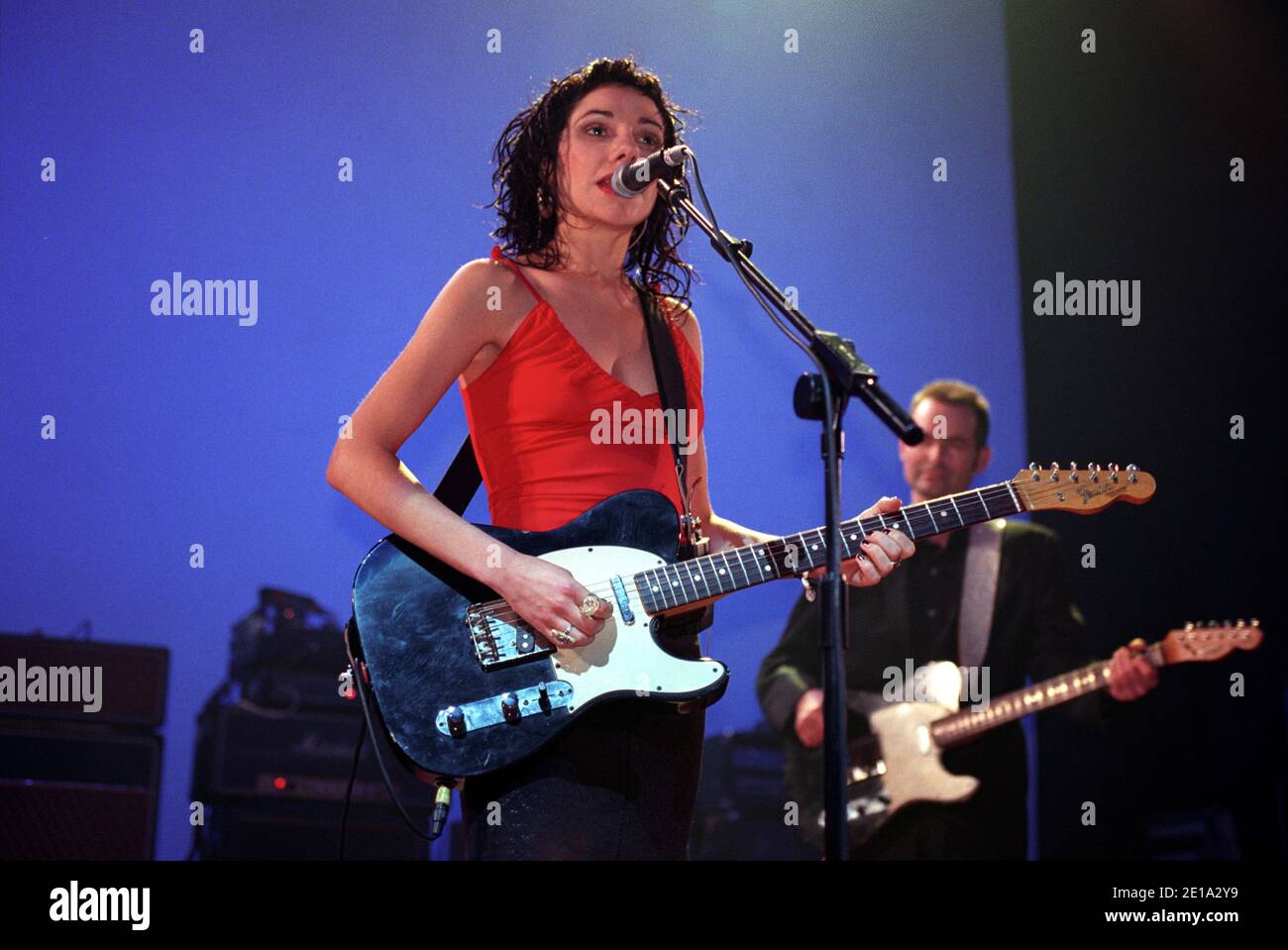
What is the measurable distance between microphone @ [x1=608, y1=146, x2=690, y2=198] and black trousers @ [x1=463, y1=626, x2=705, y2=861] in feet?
3.16

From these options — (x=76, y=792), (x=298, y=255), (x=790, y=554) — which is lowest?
(x=76, y=792)

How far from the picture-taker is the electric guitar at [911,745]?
4.10 m

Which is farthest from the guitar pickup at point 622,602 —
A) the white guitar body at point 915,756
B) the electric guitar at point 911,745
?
the white guitar body at point 915,756

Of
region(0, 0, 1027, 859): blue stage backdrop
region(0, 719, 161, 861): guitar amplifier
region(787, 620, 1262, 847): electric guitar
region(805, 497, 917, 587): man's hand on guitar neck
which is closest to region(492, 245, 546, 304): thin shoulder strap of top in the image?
region(805, 497, 917, 587): man's hand on guitar neck

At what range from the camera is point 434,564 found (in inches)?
97.1

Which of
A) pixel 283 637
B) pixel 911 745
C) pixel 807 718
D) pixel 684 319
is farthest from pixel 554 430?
pixel 911 745

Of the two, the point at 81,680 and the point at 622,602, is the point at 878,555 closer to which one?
the point at 622,602

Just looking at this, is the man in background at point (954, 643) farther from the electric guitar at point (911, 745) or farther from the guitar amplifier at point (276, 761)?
the guitar amplifier at point (276, 761)

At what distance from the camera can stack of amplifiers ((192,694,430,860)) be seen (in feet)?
12.1

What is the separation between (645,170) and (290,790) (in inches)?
87.3

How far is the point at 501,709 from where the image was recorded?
7.61ft
